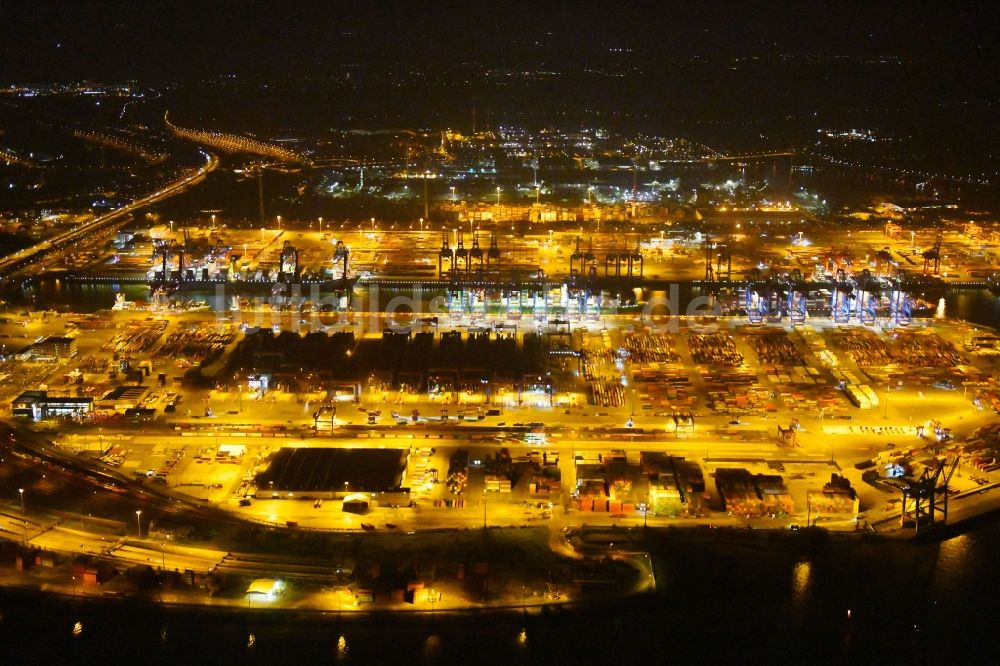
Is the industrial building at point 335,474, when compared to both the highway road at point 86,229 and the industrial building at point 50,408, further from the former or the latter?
the highway road at point 86,229

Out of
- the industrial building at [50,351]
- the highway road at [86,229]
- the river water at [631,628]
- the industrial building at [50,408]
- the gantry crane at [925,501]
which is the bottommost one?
the river water at [631,628]

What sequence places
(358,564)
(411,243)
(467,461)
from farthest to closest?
(411,243)
(467,461)
(358,564)

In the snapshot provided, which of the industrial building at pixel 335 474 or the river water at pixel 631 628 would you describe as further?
the industrial building at pixel 335 474

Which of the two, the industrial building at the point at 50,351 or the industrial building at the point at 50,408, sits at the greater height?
the industrial building at the point at 50,351

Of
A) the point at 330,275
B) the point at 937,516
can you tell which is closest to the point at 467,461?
the point at 937,516

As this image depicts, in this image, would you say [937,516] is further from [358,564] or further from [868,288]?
[868,288]

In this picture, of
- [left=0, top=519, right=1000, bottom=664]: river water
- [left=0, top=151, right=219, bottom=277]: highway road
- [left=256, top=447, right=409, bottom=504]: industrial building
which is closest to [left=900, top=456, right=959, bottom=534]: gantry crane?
[left=0, top=519, right=1000, bottom=664]: river water

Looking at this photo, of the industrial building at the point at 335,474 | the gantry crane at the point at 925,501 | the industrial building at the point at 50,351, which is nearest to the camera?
the gantry crane at the point at 925,501

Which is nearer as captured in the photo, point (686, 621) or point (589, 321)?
point (686, 621)

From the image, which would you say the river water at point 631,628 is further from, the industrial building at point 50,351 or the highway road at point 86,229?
the highway road at point 86,229

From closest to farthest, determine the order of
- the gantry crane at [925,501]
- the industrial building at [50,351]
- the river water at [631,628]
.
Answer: the river water at [631,628]
the gantry crane at [925,501]
the industrial building at [50,351]

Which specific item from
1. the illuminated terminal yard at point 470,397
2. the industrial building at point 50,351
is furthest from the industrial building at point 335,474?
the industrial building at point 50,351
